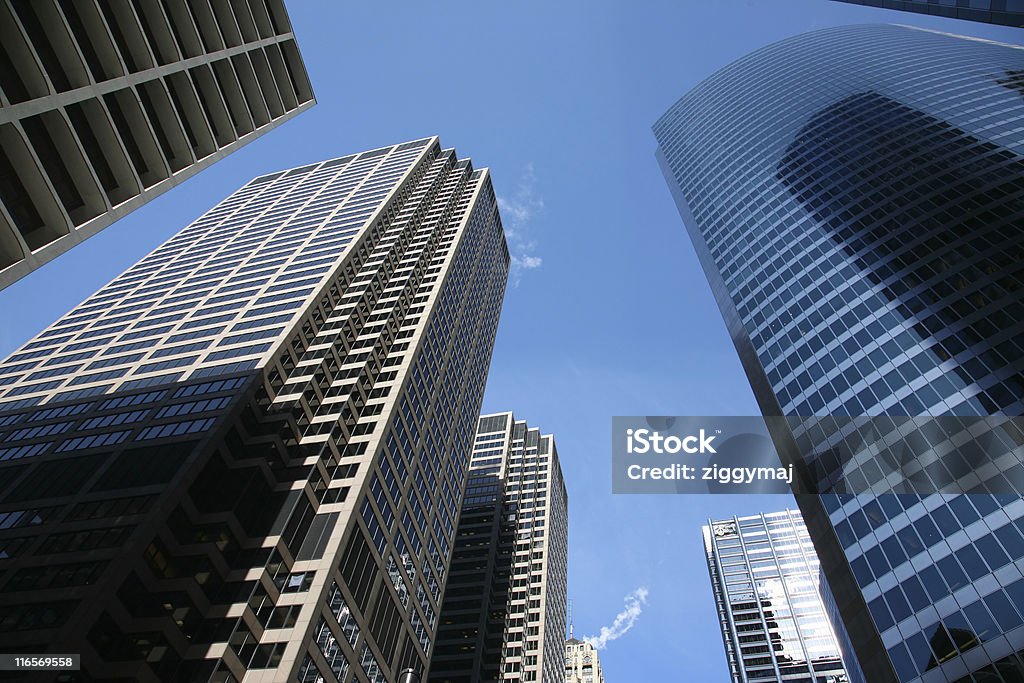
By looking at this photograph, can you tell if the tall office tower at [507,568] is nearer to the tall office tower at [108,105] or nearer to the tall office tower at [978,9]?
the tall office tower at [108,105]

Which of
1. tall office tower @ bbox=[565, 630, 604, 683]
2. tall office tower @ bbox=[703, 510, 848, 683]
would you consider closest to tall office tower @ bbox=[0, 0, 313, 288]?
tall office tower @ bbox=[565, 630, 604, 683]

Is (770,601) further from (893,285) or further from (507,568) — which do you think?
(893,285)

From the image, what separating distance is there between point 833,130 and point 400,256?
205 feet

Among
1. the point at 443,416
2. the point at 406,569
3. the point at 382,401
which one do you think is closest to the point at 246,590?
the point at 406,569

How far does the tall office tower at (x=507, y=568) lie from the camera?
340 feet

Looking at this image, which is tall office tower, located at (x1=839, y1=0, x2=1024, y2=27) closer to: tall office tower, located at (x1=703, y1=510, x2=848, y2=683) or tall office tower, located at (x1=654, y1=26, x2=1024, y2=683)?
tall office tower, located at (x1=654, y1=26, x2=1024, y2=683)

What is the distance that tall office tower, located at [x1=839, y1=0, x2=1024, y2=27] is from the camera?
46.1 m

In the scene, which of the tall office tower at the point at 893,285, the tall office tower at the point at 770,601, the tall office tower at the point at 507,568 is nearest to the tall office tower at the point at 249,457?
the tall office tower at the point at 507,568

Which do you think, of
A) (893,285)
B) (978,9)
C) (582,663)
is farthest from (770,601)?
(978,9)

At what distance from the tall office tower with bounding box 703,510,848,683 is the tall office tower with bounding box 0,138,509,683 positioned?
103 metres

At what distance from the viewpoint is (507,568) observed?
120 metres

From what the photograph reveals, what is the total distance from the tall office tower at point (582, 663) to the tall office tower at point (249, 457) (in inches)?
3513

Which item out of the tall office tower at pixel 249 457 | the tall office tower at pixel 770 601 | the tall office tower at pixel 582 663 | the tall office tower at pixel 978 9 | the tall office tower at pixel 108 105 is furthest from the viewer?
the tall office tower at pixel 582 663

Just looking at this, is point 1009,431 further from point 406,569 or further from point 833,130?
point 833,130
